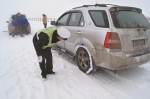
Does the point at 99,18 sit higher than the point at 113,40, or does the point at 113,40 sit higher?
the point at 99,18

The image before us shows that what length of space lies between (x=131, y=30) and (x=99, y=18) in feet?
2.71

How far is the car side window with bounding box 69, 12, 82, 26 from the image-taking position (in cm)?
414

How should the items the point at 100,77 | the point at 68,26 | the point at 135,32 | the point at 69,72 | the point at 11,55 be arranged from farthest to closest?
the point at 11,55, the point at 68,26, the point at 69,72, the point at 100,77, the point at 135,32

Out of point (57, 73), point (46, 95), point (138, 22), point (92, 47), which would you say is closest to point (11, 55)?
point (57, 73)

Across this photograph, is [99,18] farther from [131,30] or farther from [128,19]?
[131,30]

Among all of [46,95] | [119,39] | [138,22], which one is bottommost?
[46,95]

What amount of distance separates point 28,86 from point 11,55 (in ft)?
9.33

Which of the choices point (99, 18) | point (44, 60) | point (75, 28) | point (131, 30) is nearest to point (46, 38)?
point (44, 60)

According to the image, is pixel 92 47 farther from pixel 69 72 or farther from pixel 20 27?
pixel 20 27

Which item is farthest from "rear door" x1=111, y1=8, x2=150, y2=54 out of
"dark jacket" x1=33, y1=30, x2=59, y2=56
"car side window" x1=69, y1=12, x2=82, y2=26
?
"dark jacket" x1=33, y1=30, x2=59, y2=56

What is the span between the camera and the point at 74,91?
317cm

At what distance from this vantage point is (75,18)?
4.37 metres

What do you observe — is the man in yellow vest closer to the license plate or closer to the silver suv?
the silver suv

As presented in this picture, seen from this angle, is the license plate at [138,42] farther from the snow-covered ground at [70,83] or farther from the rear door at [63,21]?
the rear door at [63,21]
